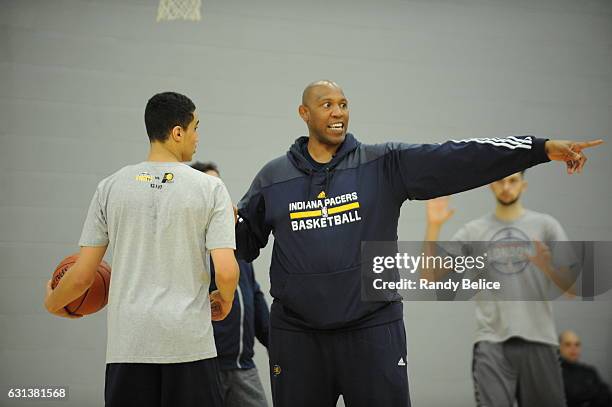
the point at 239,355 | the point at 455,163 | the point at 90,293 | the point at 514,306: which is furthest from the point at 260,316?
the point at 455,163

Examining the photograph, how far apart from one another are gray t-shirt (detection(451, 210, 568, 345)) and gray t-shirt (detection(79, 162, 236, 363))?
3013mm

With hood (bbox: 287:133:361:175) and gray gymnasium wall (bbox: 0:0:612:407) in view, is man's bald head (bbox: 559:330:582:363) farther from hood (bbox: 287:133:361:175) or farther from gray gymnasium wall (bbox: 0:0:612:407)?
hood (bbox: 287:133:361:175)

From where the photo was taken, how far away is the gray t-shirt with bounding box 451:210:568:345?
5383 mm

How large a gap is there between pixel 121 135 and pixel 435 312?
311 centimetres

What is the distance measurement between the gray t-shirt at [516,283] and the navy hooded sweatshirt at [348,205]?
6.59 ft

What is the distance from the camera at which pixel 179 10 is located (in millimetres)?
6320

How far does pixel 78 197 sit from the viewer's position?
6.09m

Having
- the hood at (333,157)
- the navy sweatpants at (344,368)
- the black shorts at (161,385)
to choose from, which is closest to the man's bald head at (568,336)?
the navy sweatpants at (344,368)

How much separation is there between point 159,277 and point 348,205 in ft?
3.58

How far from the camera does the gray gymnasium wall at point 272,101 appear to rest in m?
6.01

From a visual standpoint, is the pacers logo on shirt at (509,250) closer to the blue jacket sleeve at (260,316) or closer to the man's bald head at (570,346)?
the man's bald head at (570,346)

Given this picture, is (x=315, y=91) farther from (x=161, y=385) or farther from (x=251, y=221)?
(x=161, y=385)

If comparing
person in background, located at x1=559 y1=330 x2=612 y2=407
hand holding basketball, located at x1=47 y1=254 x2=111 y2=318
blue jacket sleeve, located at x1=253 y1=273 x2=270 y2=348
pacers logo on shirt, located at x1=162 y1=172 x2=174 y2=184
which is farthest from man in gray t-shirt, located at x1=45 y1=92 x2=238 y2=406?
person in background, located at x1=559 y1=330 x2=612 y2=407

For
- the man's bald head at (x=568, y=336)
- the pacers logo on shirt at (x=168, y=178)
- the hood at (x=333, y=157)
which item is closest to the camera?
the pacers logo on shirt at (x=168, y=178)
